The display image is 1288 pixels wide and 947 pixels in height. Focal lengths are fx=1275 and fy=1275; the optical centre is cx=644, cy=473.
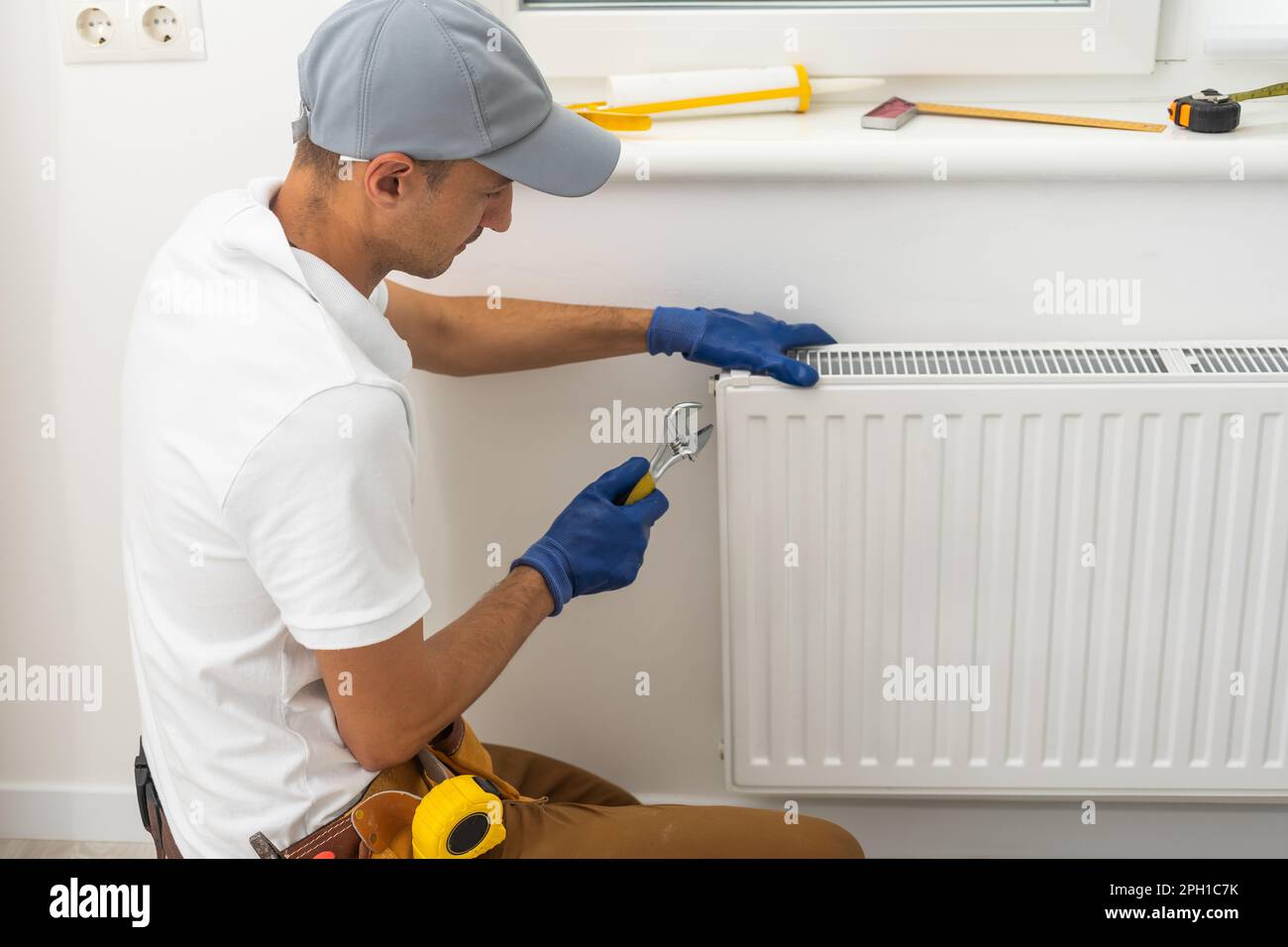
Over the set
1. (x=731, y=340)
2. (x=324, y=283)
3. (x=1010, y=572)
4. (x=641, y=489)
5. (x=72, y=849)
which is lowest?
(x=72, y=849)

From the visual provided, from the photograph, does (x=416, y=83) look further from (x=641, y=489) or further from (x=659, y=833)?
(x=659, y=833)

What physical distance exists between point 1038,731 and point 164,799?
0.88 meters

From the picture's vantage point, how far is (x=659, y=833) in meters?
1.15

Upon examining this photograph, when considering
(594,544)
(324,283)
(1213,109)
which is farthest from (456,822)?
(1213,109)

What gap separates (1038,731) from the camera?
1.37 metres

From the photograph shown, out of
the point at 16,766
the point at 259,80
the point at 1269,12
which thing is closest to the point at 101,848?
the point at 16,766

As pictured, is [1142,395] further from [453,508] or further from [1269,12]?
[453,508]

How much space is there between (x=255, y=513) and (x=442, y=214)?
0.90ft

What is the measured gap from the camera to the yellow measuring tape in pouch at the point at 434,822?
1.04m

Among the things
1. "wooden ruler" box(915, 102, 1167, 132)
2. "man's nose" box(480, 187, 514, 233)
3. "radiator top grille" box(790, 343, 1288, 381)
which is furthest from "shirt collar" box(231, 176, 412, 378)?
"wooden ruler" box(915, 102, 1167, 132)

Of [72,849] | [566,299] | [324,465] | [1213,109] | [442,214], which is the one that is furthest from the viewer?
[72,849]

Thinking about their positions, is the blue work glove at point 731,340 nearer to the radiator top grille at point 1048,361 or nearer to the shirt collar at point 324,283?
the radiator top grille at point 1048,361

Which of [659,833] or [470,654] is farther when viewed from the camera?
[659,833]

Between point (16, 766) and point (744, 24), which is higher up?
point (744, 24)
